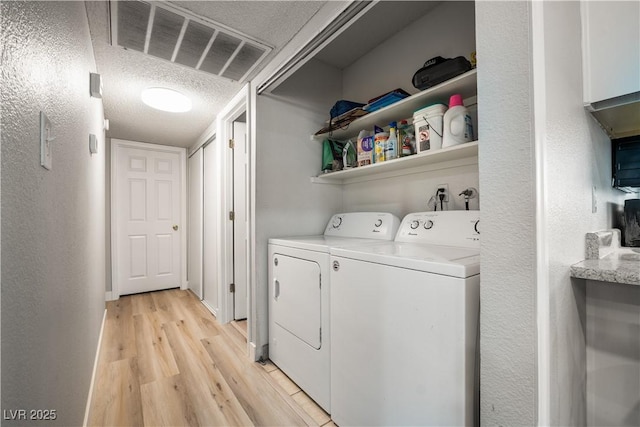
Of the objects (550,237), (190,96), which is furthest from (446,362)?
(190,96)

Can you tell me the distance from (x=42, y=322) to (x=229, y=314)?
222 centimetres

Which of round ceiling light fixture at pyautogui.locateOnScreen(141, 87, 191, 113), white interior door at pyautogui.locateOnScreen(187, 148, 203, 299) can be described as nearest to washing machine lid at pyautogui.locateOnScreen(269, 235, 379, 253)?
round ceiling light fixture at pyautogui.locateOnScreen(141, 87, 191, 113)

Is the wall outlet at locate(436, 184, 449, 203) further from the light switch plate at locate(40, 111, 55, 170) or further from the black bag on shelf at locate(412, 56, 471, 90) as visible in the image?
the light switch plate at locate(40, 111, 55, 170)

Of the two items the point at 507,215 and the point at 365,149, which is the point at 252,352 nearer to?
the point at 365,149

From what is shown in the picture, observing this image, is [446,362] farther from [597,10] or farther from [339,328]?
[597,10]

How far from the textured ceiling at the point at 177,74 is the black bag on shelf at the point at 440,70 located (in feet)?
2.14

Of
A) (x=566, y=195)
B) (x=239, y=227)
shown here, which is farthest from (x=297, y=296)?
(x=239, y=227)

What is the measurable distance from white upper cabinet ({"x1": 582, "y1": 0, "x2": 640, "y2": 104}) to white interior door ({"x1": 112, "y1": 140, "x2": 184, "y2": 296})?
437 centimetres

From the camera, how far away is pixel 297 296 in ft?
5.56

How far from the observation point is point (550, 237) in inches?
29.1

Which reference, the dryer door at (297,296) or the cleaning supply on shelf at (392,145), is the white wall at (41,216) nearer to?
the dryer door at (297,296)

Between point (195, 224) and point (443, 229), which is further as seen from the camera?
point (195, 224)

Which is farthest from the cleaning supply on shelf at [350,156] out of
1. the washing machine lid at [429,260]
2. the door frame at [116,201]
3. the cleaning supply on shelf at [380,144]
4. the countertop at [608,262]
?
the door frame at [116,201]

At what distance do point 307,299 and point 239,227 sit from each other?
1587 millimetres
